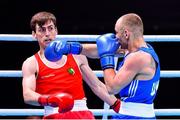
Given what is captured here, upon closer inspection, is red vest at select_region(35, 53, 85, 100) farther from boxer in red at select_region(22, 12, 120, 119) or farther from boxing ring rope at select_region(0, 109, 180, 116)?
boxing ring rope at select_region(0, 109, 180, 116)

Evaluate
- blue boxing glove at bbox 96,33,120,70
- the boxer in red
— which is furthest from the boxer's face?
blue boxing glove at bbox 96,33,120,70

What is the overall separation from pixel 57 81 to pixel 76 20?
4338 millimetres

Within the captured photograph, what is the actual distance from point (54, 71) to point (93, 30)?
14.4 feet

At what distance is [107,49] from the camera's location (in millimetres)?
3010

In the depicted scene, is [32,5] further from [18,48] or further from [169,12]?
[169,12]

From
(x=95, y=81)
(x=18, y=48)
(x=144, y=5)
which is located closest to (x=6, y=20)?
(x=18, y=48)

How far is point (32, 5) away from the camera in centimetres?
716

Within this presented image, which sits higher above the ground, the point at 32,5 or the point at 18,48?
the point at 32,5

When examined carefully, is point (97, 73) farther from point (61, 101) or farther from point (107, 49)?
point (61, 101)

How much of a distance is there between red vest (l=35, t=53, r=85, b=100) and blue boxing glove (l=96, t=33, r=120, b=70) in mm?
249

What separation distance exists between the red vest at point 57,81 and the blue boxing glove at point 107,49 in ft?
0.82

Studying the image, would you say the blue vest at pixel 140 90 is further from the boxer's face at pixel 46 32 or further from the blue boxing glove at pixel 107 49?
the boxer's face at pixel 46 32

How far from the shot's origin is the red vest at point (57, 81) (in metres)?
3.12

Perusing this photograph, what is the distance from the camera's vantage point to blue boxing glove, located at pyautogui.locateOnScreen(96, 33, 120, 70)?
9.86 ft
